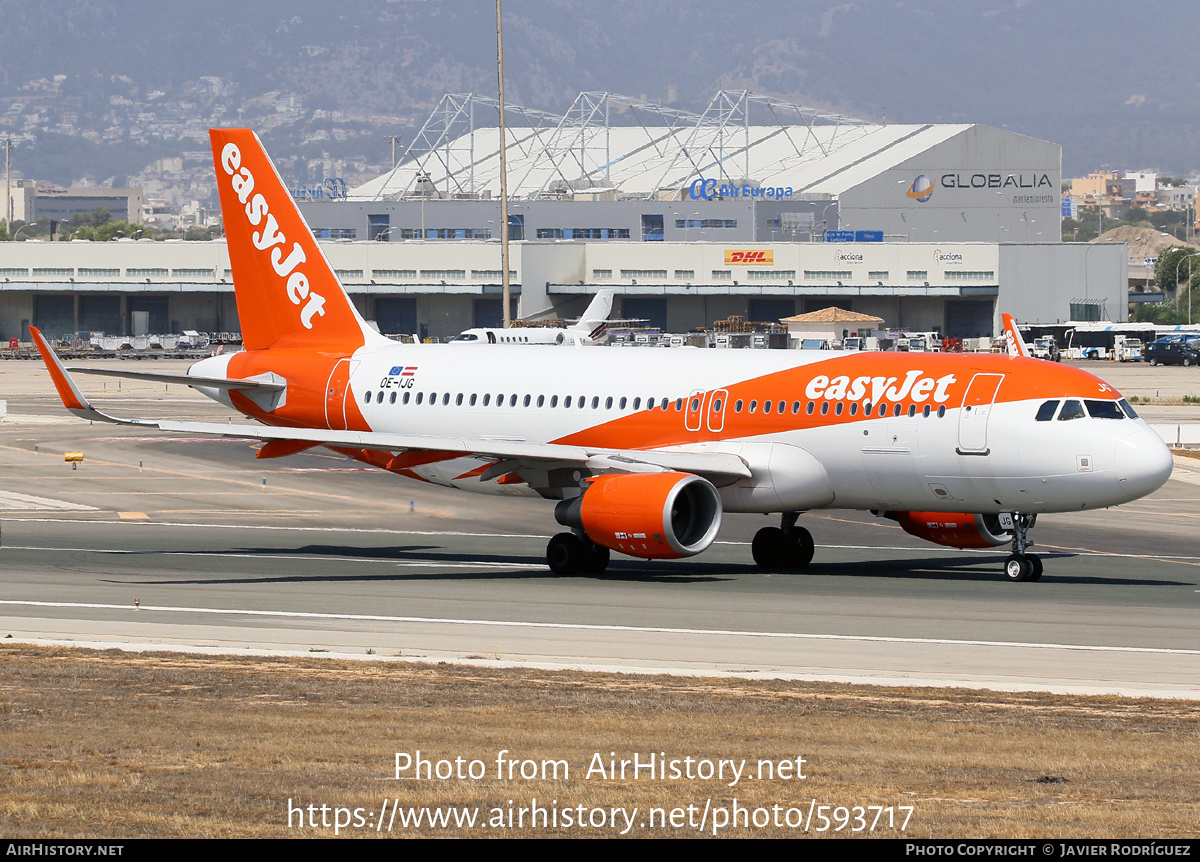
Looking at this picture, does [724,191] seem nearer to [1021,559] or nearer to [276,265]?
[276,265]

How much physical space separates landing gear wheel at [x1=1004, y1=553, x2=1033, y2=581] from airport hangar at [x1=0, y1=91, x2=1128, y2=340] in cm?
14037

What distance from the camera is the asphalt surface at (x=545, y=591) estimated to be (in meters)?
23.1

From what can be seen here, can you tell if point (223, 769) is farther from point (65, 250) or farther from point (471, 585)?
point (65, 250)

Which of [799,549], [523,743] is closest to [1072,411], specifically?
[799,549]

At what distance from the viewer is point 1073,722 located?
17875 millimetres

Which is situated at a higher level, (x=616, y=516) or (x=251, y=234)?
(x=251, y=234)

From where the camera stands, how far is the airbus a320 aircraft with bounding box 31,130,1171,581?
30125mm

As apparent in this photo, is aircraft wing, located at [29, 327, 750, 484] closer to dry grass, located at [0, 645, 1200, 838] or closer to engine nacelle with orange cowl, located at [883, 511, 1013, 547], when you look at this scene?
engine nacelle with orange cowl, located at [883, 511, 1013, 547]

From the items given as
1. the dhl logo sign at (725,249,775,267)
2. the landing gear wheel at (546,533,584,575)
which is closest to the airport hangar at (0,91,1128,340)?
the dhl logo sign at (725,249,775,267)

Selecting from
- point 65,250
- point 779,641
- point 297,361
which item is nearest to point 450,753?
point 779,641

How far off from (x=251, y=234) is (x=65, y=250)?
487 feet

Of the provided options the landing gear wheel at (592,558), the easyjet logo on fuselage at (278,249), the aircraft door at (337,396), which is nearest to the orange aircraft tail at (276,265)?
the easyjet logo on fuselage at (278,249)

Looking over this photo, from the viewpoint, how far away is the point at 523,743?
1614cm

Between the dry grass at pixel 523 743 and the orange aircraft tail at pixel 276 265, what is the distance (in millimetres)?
18084
